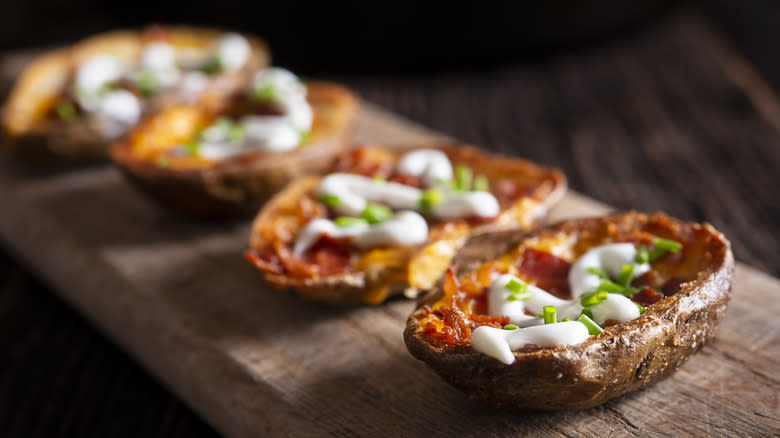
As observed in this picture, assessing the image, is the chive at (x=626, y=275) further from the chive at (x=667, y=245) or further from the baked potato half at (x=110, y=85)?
the baked potato half at (x=110, y=85)

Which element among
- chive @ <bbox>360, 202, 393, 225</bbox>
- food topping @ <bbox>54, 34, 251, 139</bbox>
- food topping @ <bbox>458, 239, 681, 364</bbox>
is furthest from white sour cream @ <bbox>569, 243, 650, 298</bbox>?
food topping @ <bbox>54, 34, 251, 139</bbox>

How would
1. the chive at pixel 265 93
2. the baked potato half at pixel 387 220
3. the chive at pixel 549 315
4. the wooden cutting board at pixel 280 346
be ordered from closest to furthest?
the chive at pixel 549 315, the wooden cutting board at pixel 280 346, the baked potato half at pixel 387 220, the chive at pixel 265 93

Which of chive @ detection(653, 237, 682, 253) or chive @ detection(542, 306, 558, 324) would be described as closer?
chive @ detection(542, 306, 558, 324)

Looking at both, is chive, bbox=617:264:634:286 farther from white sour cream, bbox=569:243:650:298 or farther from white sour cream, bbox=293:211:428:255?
white sour cream, bbox=293:211:428:255

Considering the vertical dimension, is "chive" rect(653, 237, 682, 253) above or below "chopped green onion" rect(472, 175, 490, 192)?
above

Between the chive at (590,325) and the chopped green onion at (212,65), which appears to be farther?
the chopped green onion at (212,65)

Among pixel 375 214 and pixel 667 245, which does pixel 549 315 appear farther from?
pixel 375 214

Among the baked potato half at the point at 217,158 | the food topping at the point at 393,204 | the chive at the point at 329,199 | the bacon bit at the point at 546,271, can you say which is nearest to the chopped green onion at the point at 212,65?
the baked potato half at the point at 217,158
